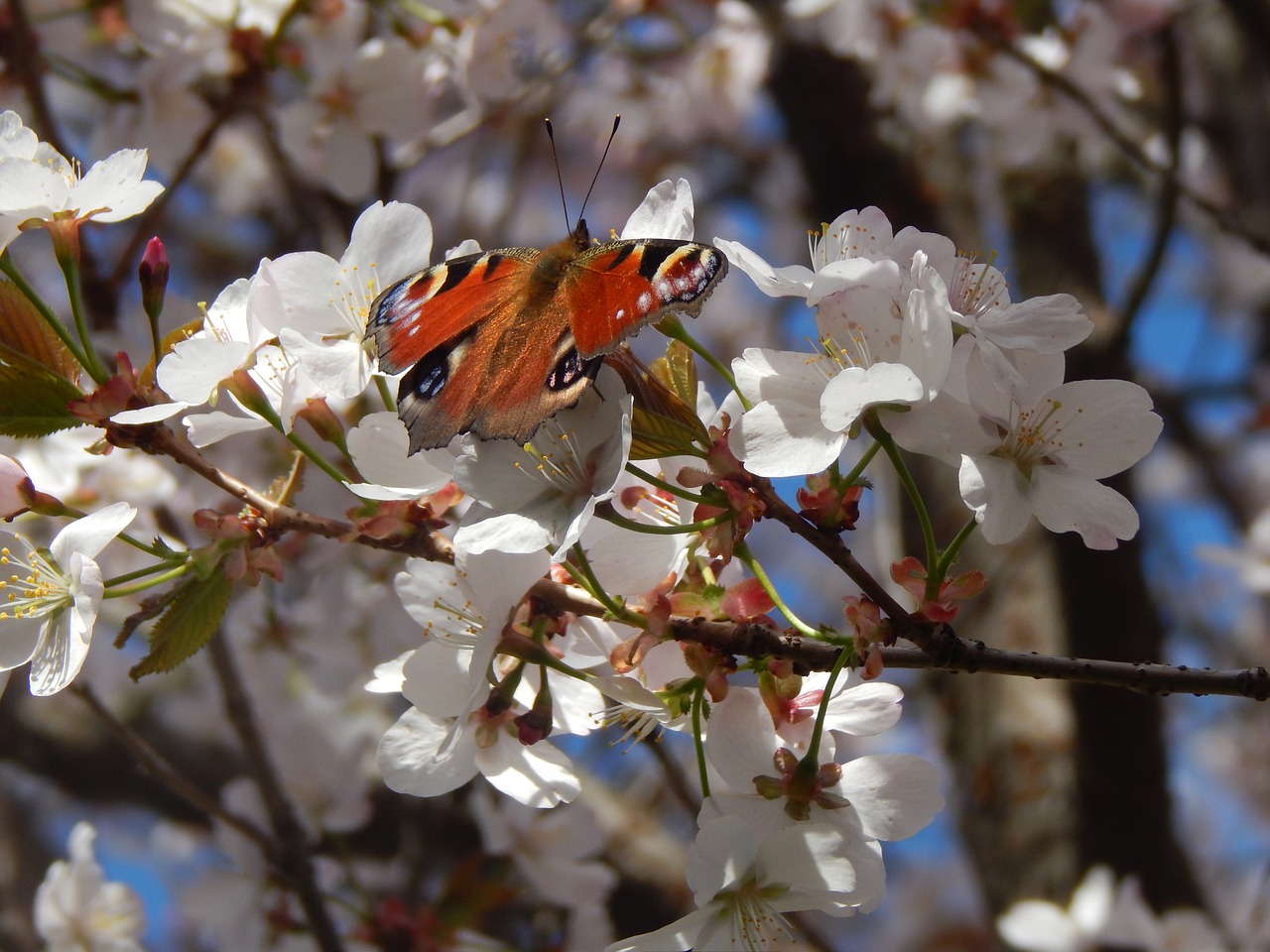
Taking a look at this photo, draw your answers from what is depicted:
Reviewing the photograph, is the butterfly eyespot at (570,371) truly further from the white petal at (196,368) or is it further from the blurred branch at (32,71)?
the blurred branch at (32,71)

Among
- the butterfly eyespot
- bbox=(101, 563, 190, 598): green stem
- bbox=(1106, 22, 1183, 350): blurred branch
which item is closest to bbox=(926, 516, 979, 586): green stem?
the butterfly eyespot

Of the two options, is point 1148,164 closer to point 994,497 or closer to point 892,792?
point 994,497

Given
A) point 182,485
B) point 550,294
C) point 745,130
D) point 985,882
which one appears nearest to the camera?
point 550,294

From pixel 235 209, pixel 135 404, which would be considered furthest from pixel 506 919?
pixel 235 209

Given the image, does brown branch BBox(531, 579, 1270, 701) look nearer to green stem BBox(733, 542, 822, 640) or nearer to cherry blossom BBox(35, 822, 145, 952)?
green stem BBox(733, 542, 822, 640)

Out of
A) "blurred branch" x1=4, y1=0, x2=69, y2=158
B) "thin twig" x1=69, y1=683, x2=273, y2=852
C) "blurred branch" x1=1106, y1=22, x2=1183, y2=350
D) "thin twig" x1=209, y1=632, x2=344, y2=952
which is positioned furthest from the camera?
"blurred branch" x1=1106, y1=22, x2=1183, y2=350

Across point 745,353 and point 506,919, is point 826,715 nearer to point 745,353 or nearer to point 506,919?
point 745,353

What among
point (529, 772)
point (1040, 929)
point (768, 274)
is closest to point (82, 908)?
point (529, 772)

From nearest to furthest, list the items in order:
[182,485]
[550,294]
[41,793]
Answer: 1. [550,294]
2. [182,485]
3. [41,793]
